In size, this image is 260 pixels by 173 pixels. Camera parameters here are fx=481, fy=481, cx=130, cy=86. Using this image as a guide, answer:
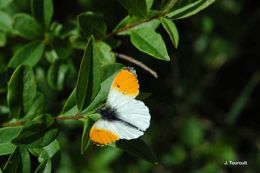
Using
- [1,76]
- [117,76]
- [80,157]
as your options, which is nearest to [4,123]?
[1,76]

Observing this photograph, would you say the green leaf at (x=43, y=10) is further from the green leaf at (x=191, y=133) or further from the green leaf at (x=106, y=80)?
the green leaf at (x=191, y=133)

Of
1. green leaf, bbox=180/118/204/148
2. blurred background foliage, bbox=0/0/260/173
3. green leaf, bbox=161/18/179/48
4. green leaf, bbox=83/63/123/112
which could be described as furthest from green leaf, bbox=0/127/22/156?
green leaf, bbox=180/118/204/148

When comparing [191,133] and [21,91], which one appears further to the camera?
[191,133]

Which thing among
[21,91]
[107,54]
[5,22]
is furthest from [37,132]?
[5,22]

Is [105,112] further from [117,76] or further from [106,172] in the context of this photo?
[106,172]

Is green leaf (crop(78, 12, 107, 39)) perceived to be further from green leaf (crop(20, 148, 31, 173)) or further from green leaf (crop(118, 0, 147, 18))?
green leaf (crop(20, 148, 31, 173))

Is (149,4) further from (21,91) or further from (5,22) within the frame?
(5,22)
